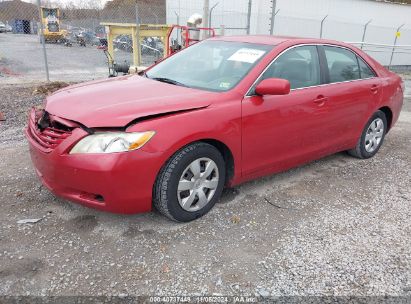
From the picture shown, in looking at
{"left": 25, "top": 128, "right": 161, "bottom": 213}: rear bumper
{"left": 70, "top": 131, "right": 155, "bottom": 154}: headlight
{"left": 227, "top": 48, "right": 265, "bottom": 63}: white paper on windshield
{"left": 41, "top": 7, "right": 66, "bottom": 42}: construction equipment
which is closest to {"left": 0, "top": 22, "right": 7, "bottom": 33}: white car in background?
{"left": 41, "top": 7, "right": 66, "bottom": 42}: construction equipment

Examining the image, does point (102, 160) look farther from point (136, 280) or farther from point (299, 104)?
point (299, 104)

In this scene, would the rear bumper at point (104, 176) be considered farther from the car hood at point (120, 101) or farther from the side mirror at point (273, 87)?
the side mirror at point (273, 87)

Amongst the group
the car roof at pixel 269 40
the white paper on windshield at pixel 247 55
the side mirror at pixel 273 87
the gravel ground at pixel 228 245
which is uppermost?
the car roof at pixel 269 40

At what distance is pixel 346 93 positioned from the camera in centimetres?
433

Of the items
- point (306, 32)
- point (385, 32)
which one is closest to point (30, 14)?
point (306, 32)

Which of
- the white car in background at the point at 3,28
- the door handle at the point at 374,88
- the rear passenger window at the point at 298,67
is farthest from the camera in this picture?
the white car in background at the point at 3,28

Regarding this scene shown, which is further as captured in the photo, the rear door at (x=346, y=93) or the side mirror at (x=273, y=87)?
the rear door at (x=346, y=93)

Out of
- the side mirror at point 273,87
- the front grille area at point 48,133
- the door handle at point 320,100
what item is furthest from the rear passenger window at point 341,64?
the front grille area at point 48,133

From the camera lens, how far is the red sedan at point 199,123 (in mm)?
2854

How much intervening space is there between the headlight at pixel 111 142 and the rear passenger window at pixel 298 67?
4.59ft

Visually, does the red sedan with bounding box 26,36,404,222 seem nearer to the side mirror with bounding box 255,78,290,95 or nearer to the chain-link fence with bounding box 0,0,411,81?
the side mirror with bounding box 255,78,290,95

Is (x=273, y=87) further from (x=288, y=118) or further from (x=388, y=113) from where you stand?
(x=388, y=113)

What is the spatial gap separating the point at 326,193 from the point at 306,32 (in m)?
14.5

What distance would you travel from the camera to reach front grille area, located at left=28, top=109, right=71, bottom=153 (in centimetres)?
296
